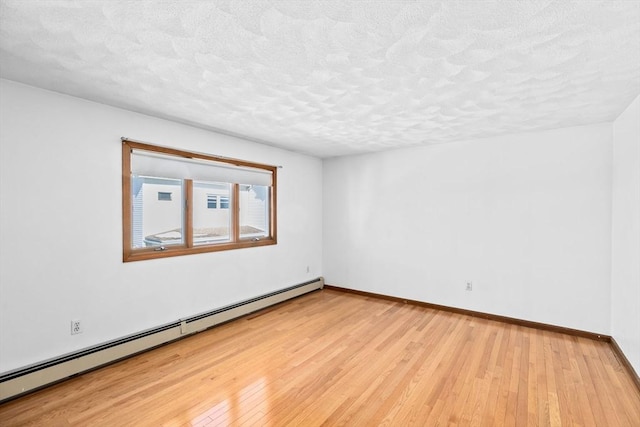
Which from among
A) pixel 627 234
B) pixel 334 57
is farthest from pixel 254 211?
pixel 627 234

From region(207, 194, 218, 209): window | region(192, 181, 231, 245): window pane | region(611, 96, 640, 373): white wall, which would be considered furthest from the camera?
region(207, 194, 218, 209): window

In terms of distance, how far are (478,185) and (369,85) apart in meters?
2.59

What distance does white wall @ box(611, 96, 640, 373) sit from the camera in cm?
258

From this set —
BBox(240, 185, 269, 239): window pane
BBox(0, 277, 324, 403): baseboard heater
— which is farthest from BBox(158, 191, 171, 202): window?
BBox(0, 277, 324, 403): baseboard heater

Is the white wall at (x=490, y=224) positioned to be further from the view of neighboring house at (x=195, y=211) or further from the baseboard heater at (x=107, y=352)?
the baseboard heater at (x=107, y=352)

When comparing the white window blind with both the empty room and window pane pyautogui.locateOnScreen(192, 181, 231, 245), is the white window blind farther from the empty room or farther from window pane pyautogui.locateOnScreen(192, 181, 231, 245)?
window pane pyautogui.locateOnScreen(192, 181, 231, 245)

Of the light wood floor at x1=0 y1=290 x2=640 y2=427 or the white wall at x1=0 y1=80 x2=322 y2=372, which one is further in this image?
the white wall at x1=0 y1=80 x2=322 y2=372

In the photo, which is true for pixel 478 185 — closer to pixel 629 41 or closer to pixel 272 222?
pixel 629 41

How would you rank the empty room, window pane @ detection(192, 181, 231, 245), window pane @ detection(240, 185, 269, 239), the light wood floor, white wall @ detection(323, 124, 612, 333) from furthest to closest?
window pane @ detection(240, 185, 269, 239), window pane @ detection(192, 181, 231, 245), white wall @ detection(323, 124, 612, 333), the light wood floor, the empty room

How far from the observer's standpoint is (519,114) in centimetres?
309

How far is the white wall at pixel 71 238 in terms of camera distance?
2340mm

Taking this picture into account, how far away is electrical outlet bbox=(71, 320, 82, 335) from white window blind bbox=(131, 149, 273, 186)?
1461 mm

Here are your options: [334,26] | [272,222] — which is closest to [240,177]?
[272,222]

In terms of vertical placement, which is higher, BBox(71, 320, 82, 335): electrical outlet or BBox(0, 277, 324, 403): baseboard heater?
BBox(71, 320, 82, 335): electrical outlet
